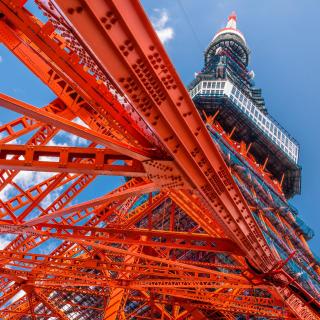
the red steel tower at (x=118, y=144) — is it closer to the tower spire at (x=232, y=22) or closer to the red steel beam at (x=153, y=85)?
the red steel beam at (x=153, y=85)

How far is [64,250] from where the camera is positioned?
22.2 m

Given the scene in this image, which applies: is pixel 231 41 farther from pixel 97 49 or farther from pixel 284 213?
pixel 97 49

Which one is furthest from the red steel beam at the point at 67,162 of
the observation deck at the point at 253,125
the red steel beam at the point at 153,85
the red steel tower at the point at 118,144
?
the observation deck at the point at 253,125

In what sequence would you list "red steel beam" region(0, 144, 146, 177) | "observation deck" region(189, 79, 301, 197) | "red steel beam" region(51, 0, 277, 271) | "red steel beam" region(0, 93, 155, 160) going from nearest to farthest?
"red steel beam" region(51, 0, 277, 271) → "red steel beam" region(0, 93, 155, 160) → "red steel beam" region(0, 144, 146, 177) → "observation deck" region(189, 79, 301, 197)

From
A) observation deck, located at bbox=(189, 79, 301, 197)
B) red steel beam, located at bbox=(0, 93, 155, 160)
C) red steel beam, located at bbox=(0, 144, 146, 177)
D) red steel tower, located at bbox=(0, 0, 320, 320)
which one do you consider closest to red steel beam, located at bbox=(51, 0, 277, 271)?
red steel tower, located at bbox=(0, 0, 320, 320)

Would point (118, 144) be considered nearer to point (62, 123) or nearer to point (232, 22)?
point (62, 123)

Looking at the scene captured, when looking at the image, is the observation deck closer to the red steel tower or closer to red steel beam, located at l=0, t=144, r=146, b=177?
the red steel tower

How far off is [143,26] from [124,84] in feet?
2.32

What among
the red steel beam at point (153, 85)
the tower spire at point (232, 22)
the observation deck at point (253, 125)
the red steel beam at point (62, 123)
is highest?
the tower spire at point (232, 22)

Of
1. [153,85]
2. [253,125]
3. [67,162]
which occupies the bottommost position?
[67,162]

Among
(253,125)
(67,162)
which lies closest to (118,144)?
(67,162)

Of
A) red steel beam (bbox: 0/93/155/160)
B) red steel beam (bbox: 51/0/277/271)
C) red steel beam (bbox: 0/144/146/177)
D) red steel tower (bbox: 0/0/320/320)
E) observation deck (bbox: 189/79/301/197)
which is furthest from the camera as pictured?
observation deck (bbox: 189/79/301/197)

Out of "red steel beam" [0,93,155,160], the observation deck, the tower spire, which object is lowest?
"red steel beam" [0,93,155,160]

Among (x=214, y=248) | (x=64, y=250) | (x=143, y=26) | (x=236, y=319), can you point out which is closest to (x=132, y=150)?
(x=143, y=26)
